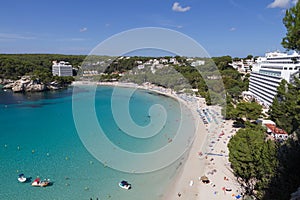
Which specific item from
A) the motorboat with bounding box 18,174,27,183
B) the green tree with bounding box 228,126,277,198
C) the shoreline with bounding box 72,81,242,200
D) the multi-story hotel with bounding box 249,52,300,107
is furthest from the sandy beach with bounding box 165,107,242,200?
the multi-story hotel with bounding box 249,52,300,107

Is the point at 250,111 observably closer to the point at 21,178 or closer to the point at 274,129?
the point at 274,129

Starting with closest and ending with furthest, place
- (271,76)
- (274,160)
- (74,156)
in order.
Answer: (274,160), (74,156), (271,76)

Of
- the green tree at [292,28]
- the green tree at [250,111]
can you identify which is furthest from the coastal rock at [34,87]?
the green tree at [292,28]

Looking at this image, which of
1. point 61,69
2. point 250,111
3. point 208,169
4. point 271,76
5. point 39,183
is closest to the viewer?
point 39,183

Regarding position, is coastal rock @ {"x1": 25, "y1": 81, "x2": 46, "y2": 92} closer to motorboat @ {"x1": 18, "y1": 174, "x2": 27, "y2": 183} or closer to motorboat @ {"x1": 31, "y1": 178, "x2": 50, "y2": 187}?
motorboat @ {"x1": 18, "y1": 174, "x2": 27, "y2": 183}

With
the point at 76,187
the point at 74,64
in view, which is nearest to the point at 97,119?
the point at 76,187

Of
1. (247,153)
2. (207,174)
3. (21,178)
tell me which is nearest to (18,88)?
(21,178)
